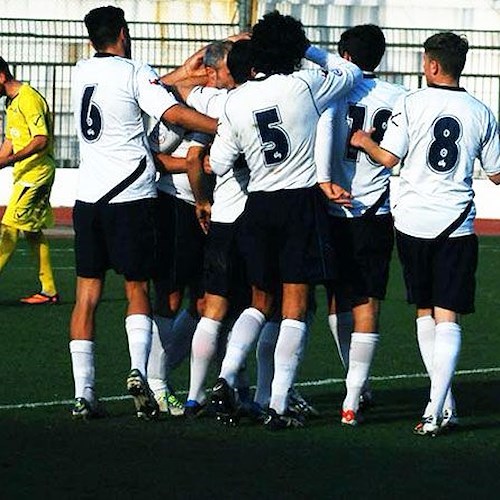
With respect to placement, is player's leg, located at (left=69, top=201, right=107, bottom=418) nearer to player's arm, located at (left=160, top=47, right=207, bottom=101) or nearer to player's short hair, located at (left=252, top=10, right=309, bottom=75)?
player's arm, located at (left=160, top=47, right=207, bottom=101)

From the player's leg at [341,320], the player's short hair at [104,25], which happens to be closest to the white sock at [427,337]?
the player's leg at [341,320]

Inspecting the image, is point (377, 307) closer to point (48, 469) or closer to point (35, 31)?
point (48, 469)

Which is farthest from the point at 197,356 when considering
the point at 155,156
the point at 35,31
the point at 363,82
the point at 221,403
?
the point at 35,31

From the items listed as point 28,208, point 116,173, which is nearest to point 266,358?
point 116,173

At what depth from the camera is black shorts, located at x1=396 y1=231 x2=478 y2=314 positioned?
903 cm

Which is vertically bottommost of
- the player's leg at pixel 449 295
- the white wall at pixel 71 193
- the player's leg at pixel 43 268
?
the white wall at pixel 71 193

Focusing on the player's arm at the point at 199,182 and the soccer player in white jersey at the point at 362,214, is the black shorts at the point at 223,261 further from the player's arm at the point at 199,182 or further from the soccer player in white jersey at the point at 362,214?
the soccer player in white jersey at the point at 362,214

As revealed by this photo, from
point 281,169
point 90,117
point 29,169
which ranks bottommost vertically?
point 29,169

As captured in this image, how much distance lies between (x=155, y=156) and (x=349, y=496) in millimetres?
2938

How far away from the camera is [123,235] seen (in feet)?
30.5

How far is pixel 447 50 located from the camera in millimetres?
8914

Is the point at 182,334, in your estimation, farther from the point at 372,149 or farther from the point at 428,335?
the point at 372,149

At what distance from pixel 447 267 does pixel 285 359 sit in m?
0.96

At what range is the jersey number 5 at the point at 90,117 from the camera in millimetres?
9334
